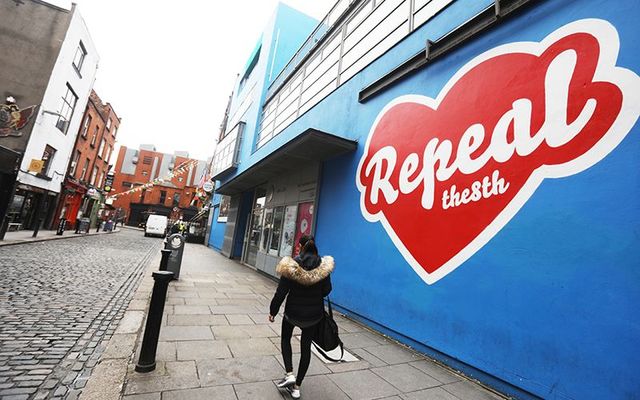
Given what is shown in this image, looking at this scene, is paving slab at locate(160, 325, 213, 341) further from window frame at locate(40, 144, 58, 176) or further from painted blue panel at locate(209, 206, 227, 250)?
window frame at locate(40, 144, 58, 176)

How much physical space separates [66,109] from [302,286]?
22611mm

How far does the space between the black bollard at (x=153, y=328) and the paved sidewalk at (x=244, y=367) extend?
4.3 inches

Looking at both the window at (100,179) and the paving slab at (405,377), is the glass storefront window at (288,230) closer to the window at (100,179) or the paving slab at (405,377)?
the paving slab at (405,377)

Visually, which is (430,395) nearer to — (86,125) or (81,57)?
(81,57)

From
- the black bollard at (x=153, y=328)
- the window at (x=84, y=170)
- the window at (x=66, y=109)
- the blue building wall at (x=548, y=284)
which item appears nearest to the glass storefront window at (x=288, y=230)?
the blue building wall at (x=548, y=284)

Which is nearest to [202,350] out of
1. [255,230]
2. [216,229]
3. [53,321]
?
[53,321]

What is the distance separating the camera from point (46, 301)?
523 cm

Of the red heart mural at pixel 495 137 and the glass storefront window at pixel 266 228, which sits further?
the glass storefront window at pixel 266 228

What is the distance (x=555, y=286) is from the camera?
10.5ft

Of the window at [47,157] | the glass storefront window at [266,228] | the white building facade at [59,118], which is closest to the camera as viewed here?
the glass storefront window at [266,228]

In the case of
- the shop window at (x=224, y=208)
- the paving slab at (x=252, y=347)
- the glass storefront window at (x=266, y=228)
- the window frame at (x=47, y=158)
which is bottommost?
the paving slab at (x=252, y=347)

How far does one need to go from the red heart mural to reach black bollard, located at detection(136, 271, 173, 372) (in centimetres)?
372

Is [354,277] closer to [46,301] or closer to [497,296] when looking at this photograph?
[497,296]

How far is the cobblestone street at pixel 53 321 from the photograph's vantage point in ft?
9.41
